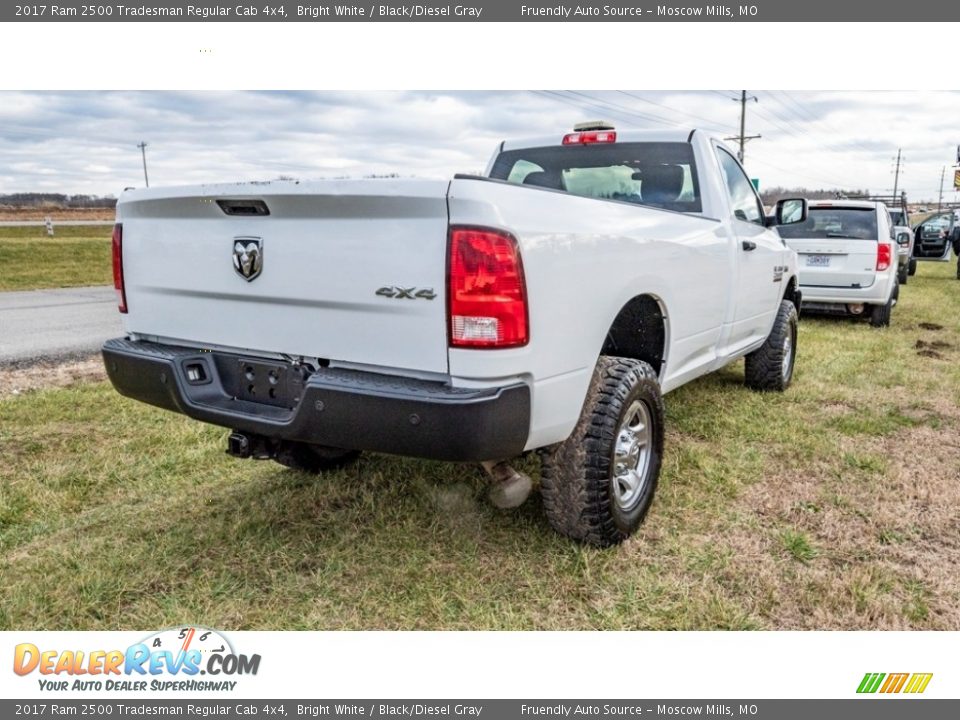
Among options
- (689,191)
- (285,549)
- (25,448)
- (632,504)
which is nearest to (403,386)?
(285,549)

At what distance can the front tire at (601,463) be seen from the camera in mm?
2805

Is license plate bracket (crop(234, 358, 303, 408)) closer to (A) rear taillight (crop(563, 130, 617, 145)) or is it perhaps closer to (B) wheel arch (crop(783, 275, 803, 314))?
(A) rear taillight (crop(563, 130, 617, 145))

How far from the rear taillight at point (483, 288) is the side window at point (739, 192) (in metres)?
2.72

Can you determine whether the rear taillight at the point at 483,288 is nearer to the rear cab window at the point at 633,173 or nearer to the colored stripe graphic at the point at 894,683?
the colored stripe graphic at the point at 894,683

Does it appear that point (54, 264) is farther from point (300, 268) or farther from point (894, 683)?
point (894, 683)

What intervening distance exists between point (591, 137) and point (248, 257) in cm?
255

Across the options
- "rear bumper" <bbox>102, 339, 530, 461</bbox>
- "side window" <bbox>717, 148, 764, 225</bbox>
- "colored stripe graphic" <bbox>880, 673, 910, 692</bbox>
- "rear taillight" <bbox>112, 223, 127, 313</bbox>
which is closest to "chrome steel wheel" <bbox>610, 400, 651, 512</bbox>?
"rear bumper" <bbox>102, 339, 530, 461</bbox>

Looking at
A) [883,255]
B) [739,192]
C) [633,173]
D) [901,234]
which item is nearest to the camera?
[633,173]

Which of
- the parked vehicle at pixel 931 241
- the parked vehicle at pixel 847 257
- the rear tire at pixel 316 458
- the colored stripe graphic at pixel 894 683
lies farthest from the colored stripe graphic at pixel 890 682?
the parked vehicle at pixel 931 241

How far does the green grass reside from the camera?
1298 cm

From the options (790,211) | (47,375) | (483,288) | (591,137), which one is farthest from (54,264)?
(483,288)

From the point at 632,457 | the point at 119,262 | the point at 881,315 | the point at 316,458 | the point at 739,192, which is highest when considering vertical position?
the point at 739,192

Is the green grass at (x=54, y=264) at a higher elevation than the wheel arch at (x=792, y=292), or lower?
lower

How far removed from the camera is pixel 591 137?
444 cm
